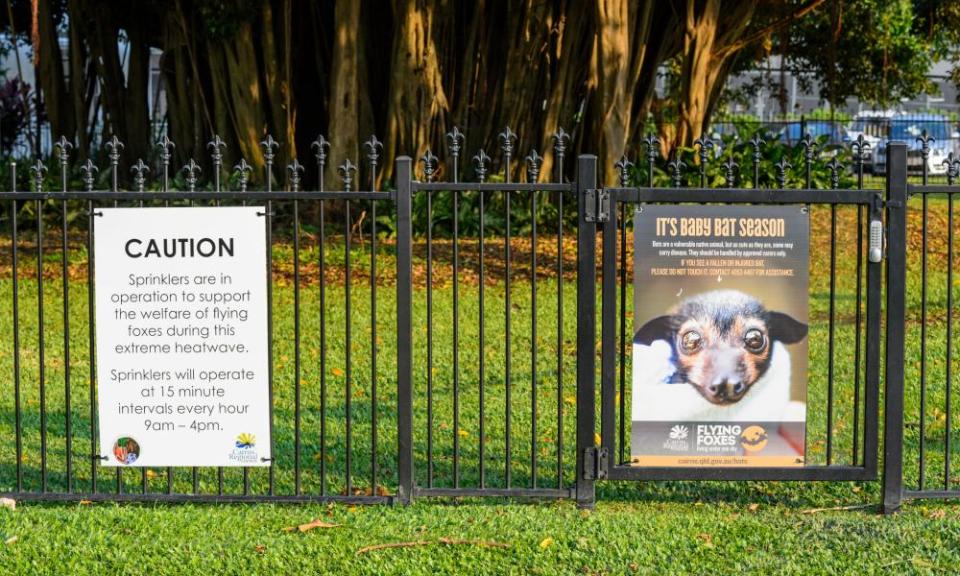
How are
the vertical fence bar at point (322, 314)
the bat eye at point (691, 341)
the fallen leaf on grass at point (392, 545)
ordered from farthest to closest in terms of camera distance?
1. the bat eye at point (691, 341)
2. the vertical fence bar at point (322, 314)
3. the fallen leaf on grass at point (392, 545)

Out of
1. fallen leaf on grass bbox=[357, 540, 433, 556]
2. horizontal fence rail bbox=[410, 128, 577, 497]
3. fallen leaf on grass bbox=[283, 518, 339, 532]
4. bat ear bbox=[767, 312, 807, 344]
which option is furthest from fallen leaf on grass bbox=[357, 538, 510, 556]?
bat ear bbox=[767, 312, 807, 344]

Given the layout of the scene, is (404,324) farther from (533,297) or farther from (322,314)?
(533,297)

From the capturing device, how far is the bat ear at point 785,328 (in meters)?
6.02

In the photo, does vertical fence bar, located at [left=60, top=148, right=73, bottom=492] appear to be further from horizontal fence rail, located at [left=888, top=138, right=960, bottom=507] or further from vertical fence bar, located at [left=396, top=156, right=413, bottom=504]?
horizontal fence rail, located at [left=888, top=138, right=960, bottom=507]

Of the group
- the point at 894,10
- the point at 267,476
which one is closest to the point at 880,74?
the point at 894,10

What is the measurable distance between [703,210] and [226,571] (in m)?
2.48

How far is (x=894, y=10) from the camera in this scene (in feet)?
94.3

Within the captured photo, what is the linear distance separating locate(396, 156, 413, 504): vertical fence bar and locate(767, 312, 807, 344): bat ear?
5.23 ft

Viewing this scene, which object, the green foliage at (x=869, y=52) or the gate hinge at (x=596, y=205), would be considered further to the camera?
the green foliage at (x=869, y=52)

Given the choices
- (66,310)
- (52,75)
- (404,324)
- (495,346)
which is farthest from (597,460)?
(52,75)

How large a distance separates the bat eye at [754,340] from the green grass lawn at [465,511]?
2.53 ft

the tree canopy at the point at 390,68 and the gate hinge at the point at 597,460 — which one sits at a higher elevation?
the tree canopy at the point at 390,68

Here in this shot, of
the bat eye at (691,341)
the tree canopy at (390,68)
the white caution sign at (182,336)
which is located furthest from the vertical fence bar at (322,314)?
the tree canopy at (390,68)

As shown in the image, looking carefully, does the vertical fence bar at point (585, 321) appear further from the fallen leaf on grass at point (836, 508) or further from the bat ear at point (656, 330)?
the fallen leaf on grass at point (836, 508)
